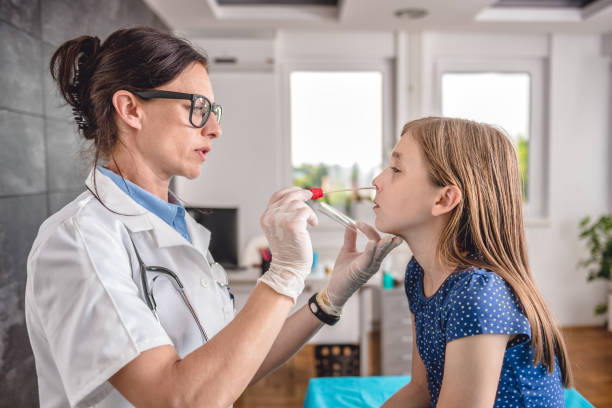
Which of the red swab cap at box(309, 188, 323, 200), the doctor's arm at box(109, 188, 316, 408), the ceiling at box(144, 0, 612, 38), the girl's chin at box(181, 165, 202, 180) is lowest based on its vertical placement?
the doctor's arm at box(109, 188, 316, 408)

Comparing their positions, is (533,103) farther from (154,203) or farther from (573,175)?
(154,203)

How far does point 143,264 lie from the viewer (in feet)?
3.01

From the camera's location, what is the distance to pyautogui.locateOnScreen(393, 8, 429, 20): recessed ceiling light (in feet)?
11.1

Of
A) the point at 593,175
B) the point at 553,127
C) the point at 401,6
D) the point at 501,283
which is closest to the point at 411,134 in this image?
the point at 501,283

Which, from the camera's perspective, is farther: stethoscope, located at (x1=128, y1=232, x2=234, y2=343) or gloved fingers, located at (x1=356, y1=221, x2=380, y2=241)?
gloved fingers, located at (x1=356, y1=221, x2=380, y2=241)

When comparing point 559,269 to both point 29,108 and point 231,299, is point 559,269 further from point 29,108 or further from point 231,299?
point 29,108

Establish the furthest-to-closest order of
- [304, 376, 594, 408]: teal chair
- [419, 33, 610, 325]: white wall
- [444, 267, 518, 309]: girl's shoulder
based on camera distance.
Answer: [419, 33, 610, 325]: white wall, [304, 376, 594, 408]: teal chair, [444, 267, 518, 309]: girl's shoulder

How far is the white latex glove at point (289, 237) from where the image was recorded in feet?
2.99

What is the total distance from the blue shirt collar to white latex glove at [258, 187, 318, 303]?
279 millimetres

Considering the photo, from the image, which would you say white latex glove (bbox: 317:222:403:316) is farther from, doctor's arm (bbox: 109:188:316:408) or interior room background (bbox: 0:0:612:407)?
interior room background (bbox: 0:0:612:407)

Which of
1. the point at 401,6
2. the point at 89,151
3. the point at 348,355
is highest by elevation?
the point at 401,6

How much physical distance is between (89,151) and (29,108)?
903 millimetres

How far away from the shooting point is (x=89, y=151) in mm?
1082

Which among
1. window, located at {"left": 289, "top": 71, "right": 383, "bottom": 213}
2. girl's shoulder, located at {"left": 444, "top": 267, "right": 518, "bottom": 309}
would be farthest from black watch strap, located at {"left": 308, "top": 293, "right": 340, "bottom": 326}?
window, located at {"left": 289, "top": 71, "right": 383, "bottom": 213}
